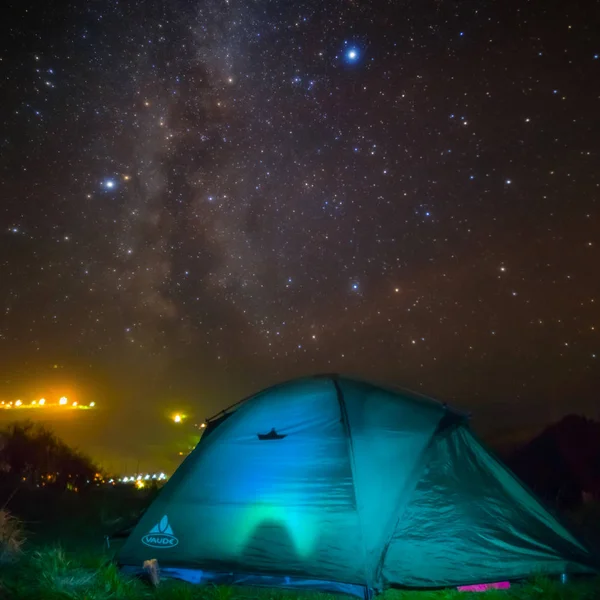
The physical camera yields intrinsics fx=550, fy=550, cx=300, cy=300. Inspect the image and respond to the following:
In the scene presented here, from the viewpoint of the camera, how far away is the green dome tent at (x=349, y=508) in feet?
18.8

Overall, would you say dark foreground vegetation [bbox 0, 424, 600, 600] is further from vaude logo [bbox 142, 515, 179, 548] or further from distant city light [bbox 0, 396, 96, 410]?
distant city light [bbox 0, 396, 96, 410]

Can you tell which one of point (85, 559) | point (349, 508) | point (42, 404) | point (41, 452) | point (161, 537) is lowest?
point (85, 559)

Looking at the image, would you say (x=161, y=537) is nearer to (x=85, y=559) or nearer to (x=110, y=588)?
(x=110, y=588)

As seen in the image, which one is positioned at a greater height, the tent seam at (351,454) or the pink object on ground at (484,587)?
the tent seam at (351,454)

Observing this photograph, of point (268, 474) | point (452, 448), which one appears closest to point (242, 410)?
point (268, 474)

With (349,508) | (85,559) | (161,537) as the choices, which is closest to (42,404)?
(85,559)

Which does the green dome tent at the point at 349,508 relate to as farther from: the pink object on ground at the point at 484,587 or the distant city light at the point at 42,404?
the distant city light at the point at 42,404

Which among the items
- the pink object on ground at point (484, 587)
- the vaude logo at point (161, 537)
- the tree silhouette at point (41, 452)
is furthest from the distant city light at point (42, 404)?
the pink object on ground at point (484, 587)

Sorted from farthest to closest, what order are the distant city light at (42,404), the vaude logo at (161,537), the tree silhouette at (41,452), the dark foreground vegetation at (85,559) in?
the distant city light at (42,404) < the tree silhouette at (41,452) < the vaude logo at (161,537) < the dark foreground vegetation at (85,559)

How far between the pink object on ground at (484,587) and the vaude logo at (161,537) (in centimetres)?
316

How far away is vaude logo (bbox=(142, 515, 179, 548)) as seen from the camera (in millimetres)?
6216

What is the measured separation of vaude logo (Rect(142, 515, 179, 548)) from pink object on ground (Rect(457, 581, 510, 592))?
3.16 m

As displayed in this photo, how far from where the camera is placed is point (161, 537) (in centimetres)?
627

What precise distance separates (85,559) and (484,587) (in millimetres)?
4642
